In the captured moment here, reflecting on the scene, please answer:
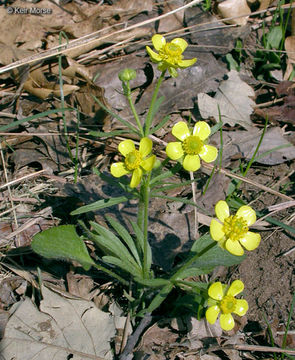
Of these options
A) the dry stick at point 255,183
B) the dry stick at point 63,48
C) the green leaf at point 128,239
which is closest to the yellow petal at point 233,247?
the green leaf at point 128,239

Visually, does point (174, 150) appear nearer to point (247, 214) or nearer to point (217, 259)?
point (247, 214)

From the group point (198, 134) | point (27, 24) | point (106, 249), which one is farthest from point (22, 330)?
point (27, 24)

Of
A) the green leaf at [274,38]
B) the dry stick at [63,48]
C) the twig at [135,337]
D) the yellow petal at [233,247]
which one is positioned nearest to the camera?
the yellow petal at [233,247]

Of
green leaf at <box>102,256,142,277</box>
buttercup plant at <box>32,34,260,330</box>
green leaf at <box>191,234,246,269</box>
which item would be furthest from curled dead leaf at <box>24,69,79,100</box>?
green leaf at <box>191,234,246,269</box>

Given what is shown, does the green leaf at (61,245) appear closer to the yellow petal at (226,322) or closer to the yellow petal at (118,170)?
the yellow petal at (118,170)

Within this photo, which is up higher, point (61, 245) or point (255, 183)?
point (61, 245)

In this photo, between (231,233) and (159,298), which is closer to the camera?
(231,233)

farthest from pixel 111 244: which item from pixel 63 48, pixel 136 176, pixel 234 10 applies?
pixel 234 10

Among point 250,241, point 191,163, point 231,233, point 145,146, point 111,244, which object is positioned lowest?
point 111,244
